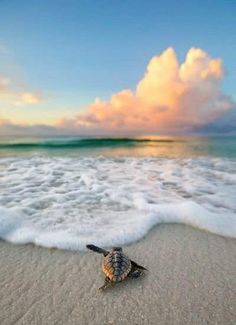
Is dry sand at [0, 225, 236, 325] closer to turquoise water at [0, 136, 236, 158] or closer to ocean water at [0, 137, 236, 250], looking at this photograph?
ocean water at [0, 137, 236, 250]

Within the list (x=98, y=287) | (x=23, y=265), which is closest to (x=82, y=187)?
(x=23, y=265)

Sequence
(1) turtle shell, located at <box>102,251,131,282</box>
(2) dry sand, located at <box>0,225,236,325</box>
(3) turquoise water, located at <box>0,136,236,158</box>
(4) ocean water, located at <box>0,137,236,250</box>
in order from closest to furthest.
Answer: (2) dry sand, located at <box>0,225,236,325</box>
(1) turtle shell, located at <box>102,251,131,282</box>
(4) ocean water, located at <box>0,137,236,250</box>
(3) turquoise water, located at <box>0,136,236,158</box>

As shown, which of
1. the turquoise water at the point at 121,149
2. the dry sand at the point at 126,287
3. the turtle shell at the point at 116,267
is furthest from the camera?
the turquoise water at the point at 121,149

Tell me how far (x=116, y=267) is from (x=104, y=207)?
2.07 m

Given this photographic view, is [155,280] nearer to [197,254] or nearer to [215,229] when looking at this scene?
[197,254]

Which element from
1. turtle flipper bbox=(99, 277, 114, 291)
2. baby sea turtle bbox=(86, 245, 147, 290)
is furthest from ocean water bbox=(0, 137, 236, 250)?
turtle flipper bbox=(99, 277, 114, 291)

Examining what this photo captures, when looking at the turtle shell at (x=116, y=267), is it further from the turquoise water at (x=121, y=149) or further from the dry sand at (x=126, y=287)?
the turquoise water at (x=121, y=149)

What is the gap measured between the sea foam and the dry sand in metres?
0.32

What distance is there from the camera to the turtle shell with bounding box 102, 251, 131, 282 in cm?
222

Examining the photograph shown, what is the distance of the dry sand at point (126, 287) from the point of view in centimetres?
194

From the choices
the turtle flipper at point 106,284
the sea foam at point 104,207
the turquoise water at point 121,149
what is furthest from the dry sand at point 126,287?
the turquoise water at point 121,149

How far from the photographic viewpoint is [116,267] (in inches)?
88.9

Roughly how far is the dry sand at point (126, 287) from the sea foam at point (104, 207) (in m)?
0.32

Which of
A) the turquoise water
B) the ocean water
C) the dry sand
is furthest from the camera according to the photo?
the turquoise water
